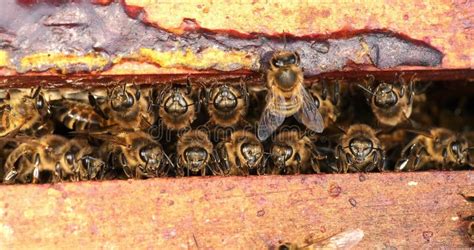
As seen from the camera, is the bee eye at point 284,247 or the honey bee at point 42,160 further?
the honey bee at point 42,160

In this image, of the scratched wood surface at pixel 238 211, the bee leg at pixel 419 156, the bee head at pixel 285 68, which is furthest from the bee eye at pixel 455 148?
the bee head at pixel 285 68

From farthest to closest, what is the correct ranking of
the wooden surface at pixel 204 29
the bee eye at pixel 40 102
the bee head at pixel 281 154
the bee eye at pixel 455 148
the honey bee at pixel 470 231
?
the bee eye at pixel 455 148
the bee head at pixel 281 154
the bee eye at pixel 40 102
the honey bee at pixel 470 231
the wooden surface at pixel 204 29

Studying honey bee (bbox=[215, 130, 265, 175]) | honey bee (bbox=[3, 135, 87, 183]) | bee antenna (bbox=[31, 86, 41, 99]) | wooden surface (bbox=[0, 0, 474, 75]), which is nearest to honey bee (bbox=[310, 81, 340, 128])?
honey bee (bbox=[215, 130, 265, 175])

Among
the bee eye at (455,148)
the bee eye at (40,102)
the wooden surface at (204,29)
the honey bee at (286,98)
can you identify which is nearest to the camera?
the wooden surface at (204,29)

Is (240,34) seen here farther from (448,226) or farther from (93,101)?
(448,226)

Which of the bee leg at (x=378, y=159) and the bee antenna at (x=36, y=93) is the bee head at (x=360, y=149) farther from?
the bee antenna at (x=36, y=93)

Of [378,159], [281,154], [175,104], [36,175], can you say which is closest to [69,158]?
[36,175]
